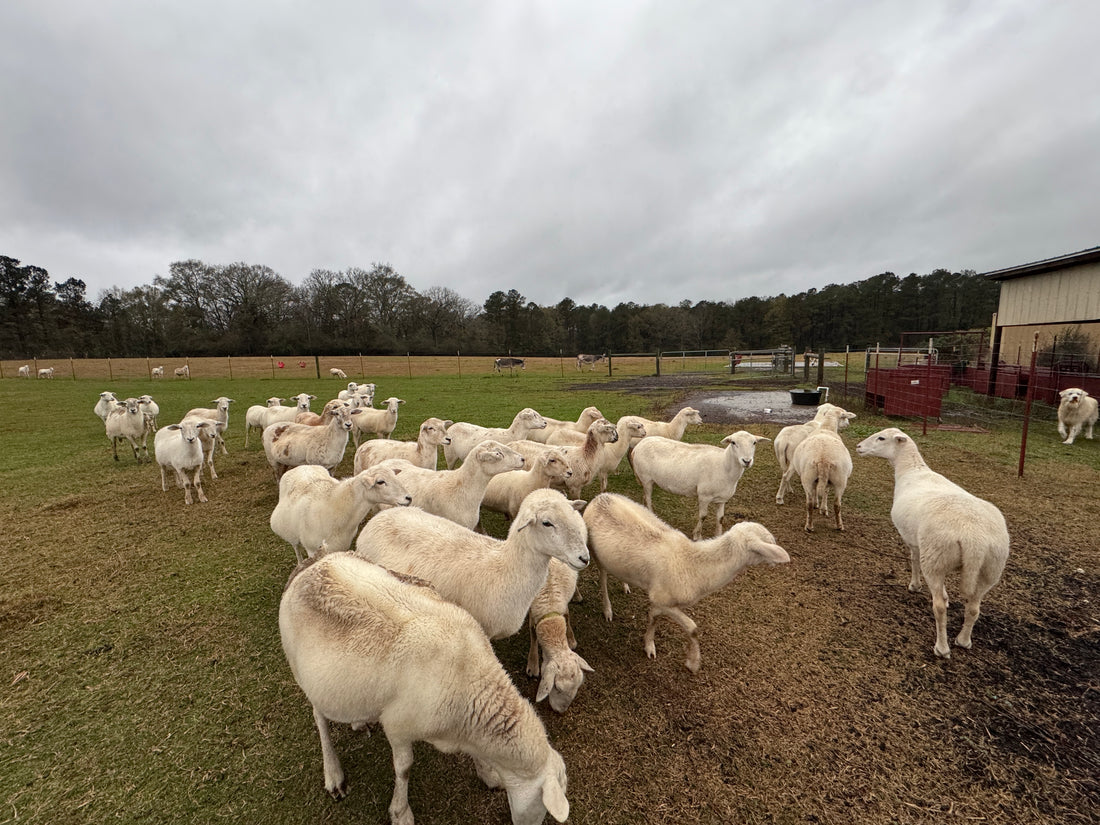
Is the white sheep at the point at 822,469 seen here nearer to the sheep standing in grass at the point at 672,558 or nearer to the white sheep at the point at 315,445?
the sheep standing in grass at the point at 672,558

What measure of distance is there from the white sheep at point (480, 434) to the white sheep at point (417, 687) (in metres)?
5.69

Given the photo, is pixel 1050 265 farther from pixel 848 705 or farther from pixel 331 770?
pixel 331 770

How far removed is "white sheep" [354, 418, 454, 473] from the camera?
7691mm

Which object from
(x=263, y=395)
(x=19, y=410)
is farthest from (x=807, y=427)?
(x=19, y=410)

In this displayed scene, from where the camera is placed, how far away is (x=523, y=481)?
19.9 ft

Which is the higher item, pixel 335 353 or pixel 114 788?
pixel 335 353

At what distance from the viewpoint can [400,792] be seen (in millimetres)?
2682

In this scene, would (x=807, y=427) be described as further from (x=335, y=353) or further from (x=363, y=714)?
(x=335, y=353)

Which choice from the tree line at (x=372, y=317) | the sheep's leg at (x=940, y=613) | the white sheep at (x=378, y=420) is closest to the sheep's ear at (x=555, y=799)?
the sheep's leg at (x=940, y=613)

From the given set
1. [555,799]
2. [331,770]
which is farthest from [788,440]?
[331,770]

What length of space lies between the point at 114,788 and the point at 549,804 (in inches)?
119

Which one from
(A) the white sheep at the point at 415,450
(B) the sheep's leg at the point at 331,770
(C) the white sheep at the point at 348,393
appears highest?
(C) the white sheep at the point at 348,393

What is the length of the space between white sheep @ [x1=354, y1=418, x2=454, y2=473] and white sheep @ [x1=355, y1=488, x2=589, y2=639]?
3.65 meters

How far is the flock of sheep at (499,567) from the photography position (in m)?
2.52
